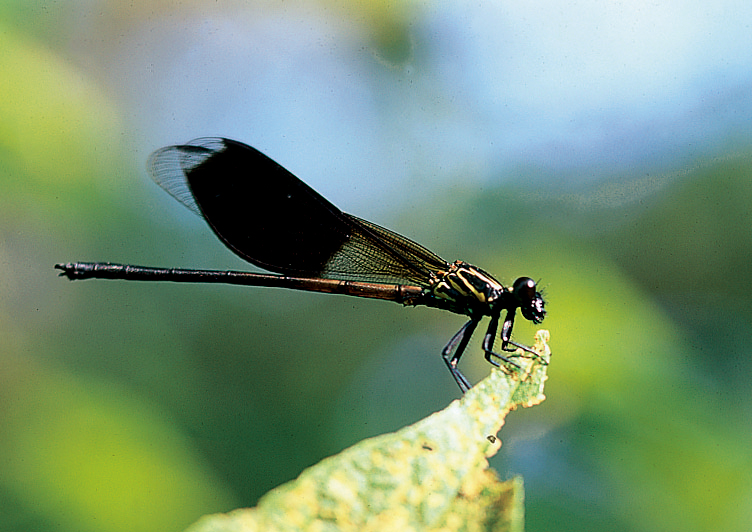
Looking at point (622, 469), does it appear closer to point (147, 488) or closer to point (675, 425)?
point (675, 425)

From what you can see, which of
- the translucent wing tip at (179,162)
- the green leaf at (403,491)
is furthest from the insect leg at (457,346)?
the green leaf at (403,491)

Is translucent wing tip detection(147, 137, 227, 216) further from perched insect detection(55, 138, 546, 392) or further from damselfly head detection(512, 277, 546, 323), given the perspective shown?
damselfly head detection(512, 277, 546, 323)

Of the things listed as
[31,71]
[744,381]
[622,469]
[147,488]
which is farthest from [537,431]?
[31,71]

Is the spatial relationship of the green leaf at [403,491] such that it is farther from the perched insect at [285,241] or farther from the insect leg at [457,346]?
the perched insect at [285,241]

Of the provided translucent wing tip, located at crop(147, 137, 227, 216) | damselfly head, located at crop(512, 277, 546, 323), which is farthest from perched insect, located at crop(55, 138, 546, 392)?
damselfly head, located at crop(512, 277, 546, 323)

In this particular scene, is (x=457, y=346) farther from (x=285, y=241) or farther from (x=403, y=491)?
(x=403, y=491)

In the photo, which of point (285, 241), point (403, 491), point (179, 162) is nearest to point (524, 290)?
point (285, 241)
